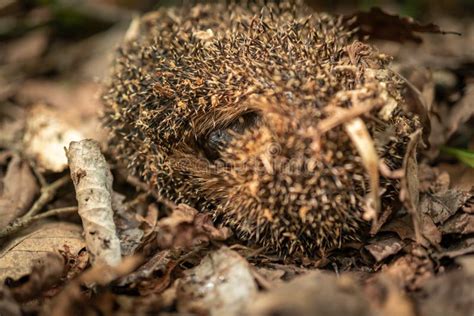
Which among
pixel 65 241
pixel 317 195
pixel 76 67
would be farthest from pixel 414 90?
pixel 76 67

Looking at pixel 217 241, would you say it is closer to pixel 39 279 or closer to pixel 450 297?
pixel 39 279

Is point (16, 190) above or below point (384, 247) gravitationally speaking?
above

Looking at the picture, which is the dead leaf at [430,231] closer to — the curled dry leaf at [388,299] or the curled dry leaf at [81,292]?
the curled dry leaf at [388,299]

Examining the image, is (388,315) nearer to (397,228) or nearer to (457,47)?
(397,228)

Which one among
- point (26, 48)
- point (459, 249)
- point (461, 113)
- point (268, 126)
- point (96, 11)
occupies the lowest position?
point (459, 249)

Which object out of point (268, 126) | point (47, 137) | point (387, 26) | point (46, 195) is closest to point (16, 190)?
point (46, 195)

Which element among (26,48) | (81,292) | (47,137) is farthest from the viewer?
(26,48)
